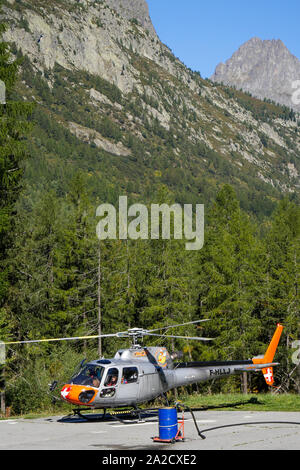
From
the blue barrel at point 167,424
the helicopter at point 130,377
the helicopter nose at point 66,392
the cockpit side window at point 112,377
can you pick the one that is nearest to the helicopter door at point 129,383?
the helicopter at point 130,377

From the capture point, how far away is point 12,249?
87.4 ft

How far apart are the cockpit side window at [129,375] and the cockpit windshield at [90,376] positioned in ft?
2.43

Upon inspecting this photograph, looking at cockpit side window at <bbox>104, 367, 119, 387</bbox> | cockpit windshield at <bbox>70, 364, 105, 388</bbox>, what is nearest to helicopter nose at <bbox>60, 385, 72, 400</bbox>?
cockpit windshield at <bbox>70, 364, 105, 388</bbox>

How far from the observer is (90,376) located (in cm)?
1583

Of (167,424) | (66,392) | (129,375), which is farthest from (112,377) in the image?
(167,424)

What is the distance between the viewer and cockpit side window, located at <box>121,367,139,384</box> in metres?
16.1

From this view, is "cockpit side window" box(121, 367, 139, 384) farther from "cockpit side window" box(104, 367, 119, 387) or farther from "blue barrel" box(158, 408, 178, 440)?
"blue barrel" box(158, 408, 178, 440)

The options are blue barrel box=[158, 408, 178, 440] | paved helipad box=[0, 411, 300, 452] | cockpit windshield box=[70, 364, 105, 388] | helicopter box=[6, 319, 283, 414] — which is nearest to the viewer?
paved helipad box=[0, 411, 300, 452]

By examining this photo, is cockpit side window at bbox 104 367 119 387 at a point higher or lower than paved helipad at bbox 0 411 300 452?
higher

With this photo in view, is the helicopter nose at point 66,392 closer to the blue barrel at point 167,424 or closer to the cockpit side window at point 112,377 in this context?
the cockpit side window at point 112,377

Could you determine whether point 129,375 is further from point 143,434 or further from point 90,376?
point 143,434

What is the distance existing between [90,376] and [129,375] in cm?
123

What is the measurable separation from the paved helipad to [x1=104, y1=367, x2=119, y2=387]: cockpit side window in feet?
3.87
